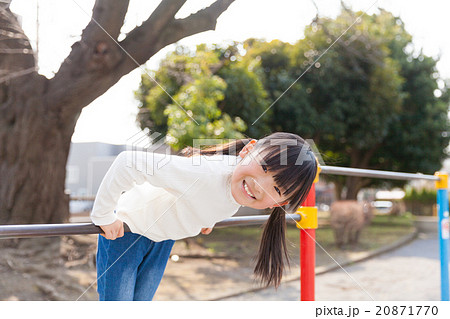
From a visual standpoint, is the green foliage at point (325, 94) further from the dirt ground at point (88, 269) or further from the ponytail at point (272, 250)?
the ponytail at point (272, 250)

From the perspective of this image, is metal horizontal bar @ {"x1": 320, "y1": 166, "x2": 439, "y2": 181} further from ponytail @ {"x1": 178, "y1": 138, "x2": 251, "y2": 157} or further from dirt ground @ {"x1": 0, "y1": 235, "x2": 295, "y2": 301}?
dirt ground @ {"x1": 0, "y1": 235, "x2": 295, "y2": 301}

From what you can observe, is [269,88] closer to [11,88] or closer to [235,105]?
[235,105]

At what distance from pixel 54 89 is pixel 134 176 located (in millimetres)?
1538

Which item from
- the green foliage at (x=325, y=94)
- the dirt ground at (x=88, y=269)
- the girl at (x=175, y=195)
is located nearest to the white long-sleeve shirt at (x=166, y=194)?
the girl at (x=175, y=195)

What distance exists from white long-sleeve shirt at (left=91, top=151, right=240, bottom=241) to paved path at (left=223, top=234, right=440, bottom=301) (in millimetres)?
2389

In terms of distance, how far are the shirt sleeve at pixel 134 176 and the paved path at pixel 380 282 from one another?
2503mm

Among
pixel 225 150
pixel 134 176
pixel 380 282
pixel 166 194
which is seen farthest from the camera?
pixel 380 282

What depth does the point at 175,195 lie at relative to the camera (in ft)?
3.10

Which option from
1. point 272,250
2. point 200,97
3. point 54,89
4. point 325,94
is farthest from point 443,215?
point 325,94

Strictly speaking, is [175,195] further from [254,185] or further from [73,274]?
[73,274]

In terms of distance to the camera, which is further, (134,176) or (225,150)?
(225,150)

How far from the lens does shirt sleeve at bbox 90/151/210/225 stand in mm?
860

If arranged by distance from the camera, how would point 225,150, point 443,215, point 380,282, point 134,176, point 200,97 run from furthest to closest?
1. point 200,97
2. point 380,282
3. point 443,215
4. point 225,150
5. point 134,176

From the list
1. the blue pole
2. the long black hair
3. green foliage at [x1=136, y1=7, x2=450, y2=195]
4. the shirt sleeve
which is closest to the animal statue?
green foliage at [x1=136, y1=7, x2=450, y2=195]
